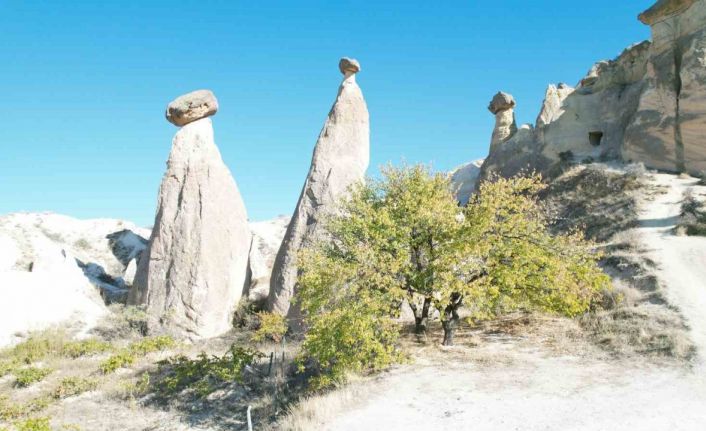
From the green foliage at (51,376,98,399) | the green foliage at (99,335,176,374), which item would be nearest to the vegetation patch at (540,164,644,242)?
the green foliage at (99,335,176,374)

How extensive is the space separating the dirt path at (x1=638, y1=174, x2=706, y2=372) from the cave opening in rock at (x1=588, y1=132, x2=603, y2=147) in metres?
4.31

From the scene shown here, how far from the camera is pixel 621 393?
706cm

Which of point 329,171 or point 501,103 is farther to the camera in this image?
point 501,103

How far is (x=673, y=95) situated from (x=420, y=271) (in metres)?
14.9

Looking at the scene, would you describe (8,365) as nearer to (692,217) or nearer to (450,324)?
(450,324)

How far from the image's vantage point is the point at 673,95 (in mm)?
18484

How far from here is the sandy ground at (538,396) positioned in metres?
6.30

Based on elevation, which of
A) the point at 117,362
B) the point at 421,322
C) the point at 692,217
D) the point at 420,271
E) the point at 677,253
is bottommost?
the point at 117,362

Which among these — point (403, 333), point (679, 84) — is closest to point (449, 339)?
point (403, 333)

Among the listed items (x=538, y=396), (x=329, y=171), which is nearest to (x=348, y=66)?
(x=329, y=171)

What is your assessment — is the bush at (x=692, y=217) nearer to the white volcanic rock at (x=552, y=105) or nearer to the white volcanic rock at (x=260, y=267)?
the white volcanic rock at (x=552, y=105)

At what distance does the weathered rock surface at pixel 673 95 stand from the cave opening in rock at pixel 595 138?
2.23 m

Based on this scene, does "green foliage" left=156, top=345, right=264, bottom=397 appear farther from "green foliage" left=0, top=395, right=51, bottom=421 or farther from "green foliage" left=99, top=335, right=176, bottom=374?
"green foliage" left=0, top=395, right=51, bottom=421

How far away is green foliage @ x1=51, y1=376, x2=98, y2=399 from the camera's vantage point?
10.5 m
